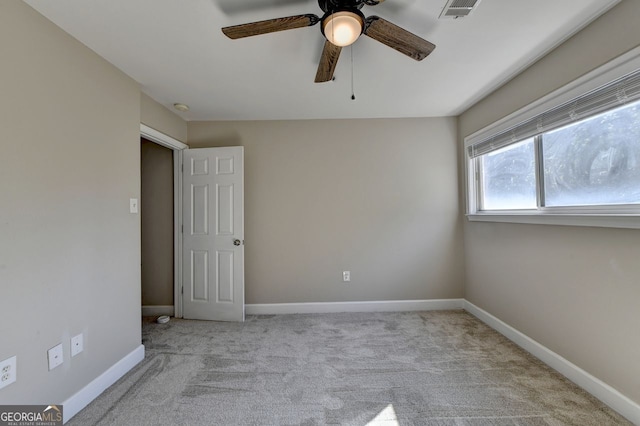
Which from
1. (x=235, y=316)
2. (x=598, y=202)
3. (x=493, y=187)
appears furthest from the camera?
(x=235, y=316)

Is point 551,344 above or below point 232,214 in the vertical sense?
below

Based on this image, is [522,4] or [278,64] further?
[278,64]

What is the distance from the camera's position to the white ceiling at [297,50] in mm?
1480

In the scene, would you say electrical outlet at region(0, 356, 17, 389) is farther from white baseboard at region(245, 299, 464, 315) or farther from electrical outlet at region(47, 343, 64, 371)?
white baseboard at region(245, 299, 464, 315)

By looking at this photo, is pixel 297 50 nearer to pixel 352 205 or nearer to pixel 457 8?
pixel 457 8

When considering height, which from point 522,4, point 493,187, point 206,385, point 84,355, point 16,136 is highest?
point 522,4

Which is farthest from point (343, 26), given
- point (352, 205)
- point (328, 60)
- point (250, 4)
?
point (352, 205)

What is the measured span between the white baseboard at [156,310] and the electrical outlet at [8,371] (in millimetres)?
1864

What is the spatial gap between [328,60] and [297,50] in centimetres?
42

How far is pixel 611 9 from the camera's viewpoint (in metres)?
1.52

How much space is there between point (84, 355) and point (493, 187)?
152 inches

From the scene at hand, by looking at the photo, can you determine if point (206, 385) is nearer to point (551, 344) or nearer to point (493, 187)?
point (551, 344)

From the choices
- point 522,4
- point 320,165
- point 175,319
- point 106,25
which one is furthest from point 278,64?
point 175,319

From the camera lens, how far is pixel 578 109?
1.72m
